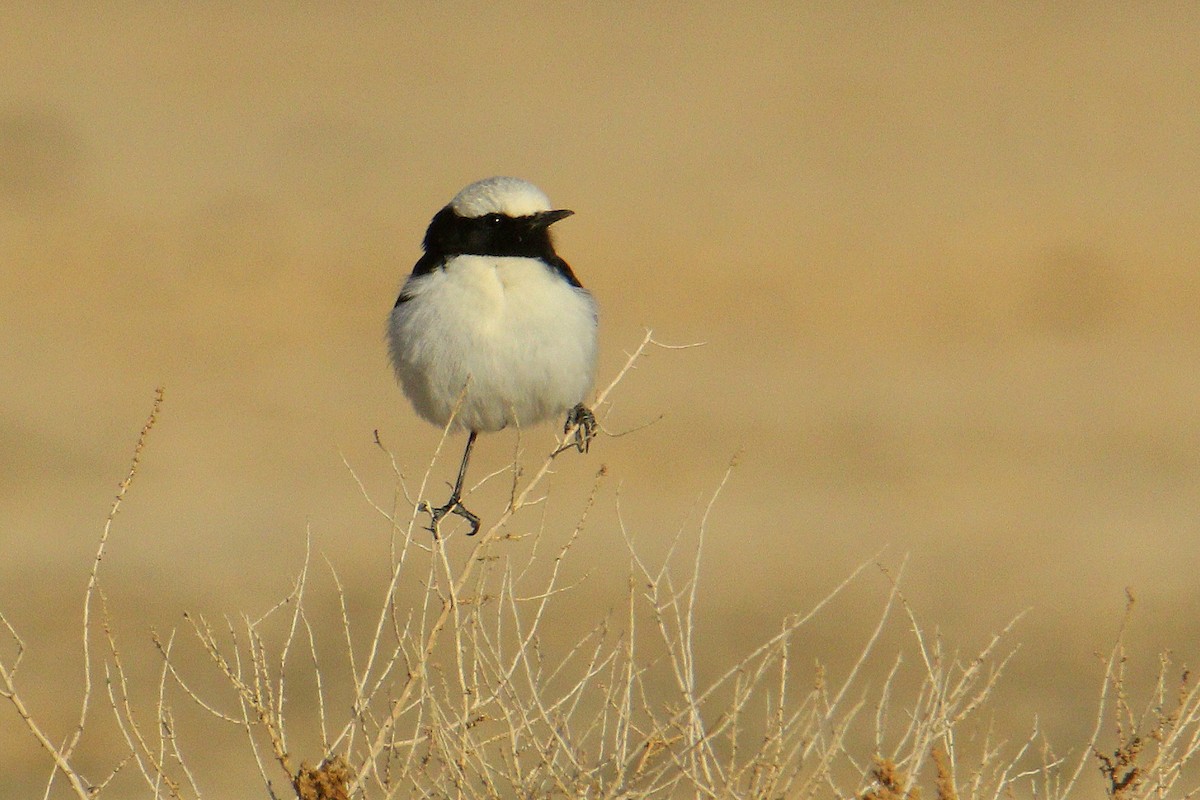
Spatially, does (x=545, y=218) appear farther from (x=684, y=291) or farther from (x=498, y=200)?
(x=684, y=291)

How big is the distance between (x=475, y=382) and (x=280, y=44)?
30.4 m

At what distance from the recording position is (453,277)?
7.45 metres

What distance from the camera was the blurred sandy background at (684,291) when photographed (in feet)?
61.6

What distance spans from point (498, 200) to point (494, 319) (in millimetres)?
539

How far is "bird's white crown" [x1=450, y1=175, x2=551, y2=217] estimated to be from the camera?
7.50 metres

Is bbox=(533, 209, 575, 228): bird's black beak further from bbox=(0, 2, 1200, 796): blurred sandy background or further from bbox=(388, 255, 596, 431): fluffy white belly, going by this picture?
bbox=(0, 2, 1200, 796): blurred sandy background

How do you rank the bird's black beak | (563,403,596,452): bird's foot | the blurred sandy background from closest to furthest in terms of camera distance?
the bird's black beak
(563,403,596,452): bird's foot
the blurred sandy background

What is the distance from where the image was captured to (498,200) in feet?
24.6

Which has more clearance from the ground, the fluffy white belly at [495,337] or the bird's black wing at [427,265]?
the bird's black wing at [427,265]

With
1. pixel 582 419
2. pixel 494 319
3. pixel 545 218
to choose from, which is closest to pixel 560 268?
pixel 545 218

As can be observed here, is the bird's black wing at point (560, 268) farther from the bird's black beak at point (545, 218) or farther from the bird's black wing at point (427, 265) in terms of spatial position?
the bird's black wing at point (427, 265)

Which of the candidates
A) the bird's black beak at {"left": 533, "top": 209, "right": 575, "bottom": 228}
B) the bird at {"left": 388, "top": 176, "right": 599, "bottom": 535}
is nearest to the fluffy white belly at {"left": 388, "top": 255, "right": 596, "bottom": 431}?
the bird at {"left": 388, "top": 176, "right": 599, "bottom": 535}

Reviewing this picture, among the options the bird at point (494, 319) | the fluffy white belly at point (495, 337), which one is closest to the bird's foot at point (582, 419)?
the bird at point (494, 319)

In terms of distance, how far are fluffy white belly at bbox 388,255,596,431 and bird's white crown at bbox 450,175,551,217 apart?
205mm
